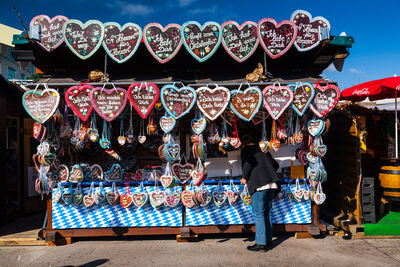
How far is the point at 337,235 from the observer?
14.7 ft

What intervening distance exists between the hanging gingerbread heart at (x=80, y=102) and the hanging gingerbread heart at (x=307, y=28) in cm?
341

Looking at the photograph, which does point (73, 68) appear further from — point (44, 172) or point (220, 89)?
point (220, 89)

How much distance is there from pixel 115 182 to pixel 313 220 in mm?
3442

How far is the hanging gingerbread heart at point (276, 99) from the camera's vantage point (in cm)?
394

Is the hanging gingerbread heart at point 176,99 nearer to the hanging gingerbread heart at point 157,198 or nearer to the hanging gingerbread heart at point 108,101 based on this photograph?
the hanging gingerbread heart at point 108,101

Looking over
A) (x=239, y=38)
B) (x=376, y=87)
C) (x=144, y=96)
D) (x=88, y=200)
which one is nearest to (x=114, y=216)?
A: (x=88, y=200)

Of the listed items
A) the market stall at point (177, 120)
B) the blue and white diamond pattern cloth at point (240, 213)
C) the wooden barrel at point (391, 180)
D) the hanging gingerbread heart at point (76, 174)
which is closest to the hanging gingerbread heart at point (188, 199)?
the market stall at point (177, 120)

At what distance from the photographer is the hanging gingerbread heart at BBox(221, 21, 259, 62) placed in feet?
13.5

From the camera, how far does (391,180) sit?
4.98 meters

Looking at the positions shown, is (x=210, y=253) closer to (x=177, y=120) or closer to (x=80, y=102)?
(x=177, y=120)

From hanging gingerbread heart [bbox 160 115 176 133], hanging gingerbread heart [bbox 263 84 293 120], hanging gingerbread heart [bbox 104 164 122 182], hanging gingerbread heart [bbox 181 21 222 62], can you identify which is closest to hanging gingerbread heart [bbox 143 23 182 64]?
hanging gingerbread heart [bbox 181 21 222 62]

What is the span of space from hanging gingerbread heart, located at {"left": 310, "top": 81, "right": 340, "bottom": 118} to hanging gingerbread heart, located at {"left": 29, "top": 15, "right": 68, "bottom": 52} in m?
A: 4.14

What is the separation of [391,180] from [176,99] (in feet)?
14.5

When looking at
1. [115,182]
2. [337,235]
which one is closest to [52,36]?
[115,182]
